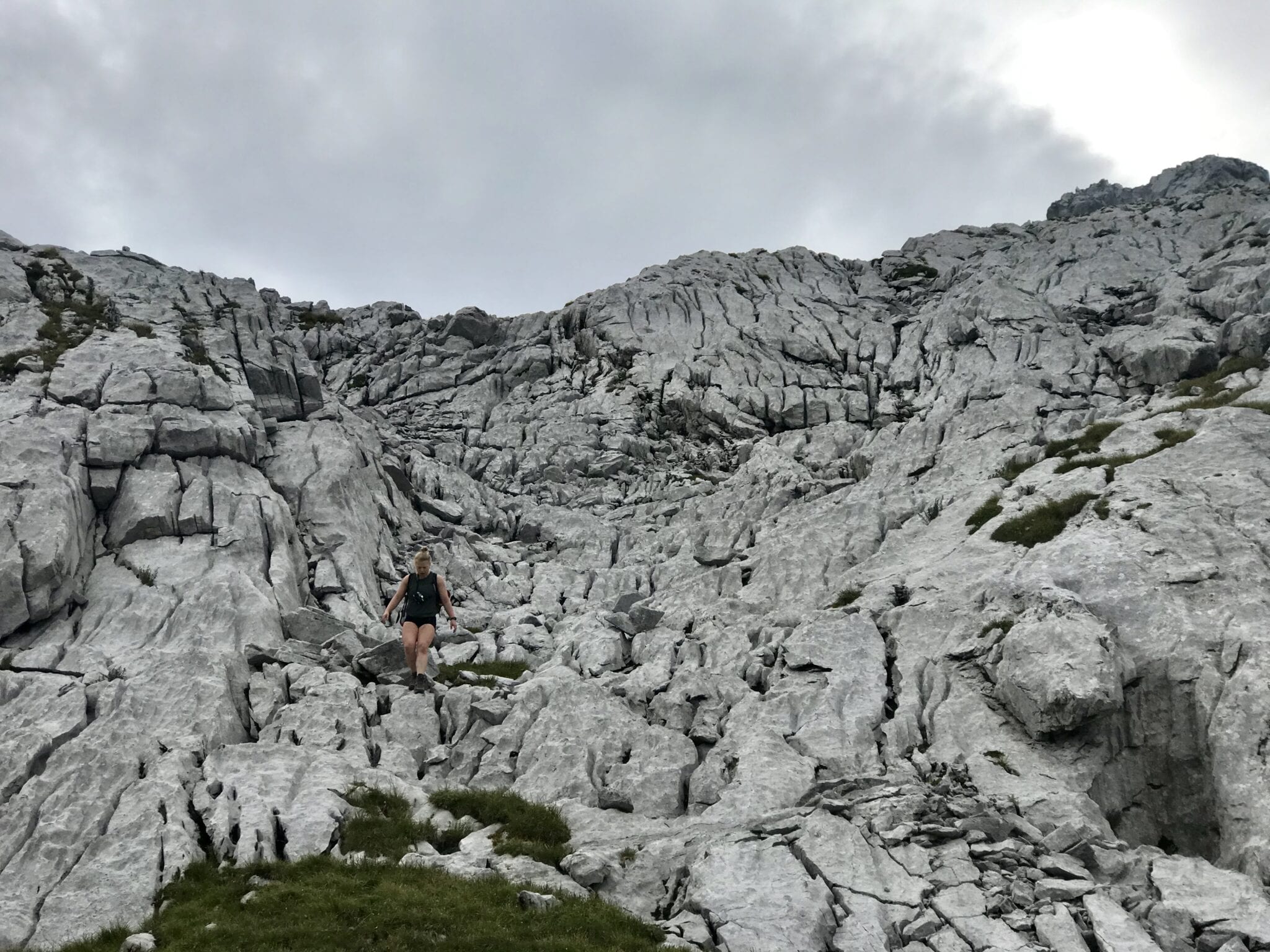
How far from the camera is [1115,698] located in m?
22.6

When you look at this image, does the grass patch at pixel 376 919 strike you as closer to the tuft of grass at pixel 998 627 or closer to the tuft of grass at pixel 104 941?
the tuft of grass at pixel 104 941

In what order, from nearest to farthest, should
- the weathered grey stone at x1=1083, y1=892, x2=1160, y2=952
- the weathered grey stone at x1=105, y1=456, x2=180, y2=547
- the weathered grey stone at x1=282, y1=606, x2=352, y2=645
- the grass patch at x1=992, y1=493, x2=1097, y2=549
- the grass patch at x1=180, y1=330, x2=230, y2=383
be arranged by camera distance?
the weathered grey stone at x1=1083, y1=892, x2=1160, y2=952
the grass patch at x1=992, y1=493, x2=1097, y2=549
the weathered grey stone at x1=282, y1=606, x2=352, y2=645
the weathered grey stone at x1=105, y1=456, x2=180, y2=547
the grass patch at x1=180, y1=330, x2=230, y2=383

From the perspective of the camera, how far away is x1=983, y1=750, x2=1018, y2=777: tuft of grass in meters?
21.7

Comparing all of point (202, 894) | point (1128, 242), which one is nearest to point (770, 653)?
point (202, 894)

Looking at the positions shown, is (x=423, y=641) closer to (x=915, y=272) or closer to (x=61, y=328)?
(x=61, y=328)

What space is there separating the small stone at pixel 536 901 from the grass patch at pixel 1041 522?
24.5 meters

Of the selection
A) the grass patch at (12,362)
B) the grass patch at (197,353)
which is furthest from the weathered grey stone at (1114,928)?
the grass patch at (12,362)

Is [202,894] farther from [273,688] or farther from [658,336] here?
[658,336]

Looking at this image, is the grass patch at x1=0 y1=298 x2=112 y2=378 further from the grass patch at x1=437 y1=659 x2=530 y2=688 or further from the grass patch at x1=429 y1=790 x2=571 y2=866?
the grass patch at x1=429 y1=790 x2=571 y2=866

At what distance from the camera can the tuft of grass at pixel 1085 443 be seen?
40.8 metres

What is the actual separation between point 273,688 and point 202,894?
11828 mm

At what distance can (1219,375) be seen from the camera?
50.0 m

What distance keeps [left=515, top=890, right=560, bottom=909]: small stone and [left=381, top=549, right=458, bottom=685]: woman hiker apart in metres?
11.3

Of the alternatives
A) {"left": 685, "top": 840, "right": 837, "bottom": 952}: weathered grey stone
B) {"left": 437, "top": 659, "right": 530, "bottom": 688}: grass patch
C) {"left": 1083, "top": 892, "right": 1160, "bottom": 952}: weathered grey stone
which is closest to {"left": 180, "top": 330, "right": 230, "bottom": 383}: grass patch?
{"left": 437, "top": 659, "right": 530, "bottom": 688}: grass patch
